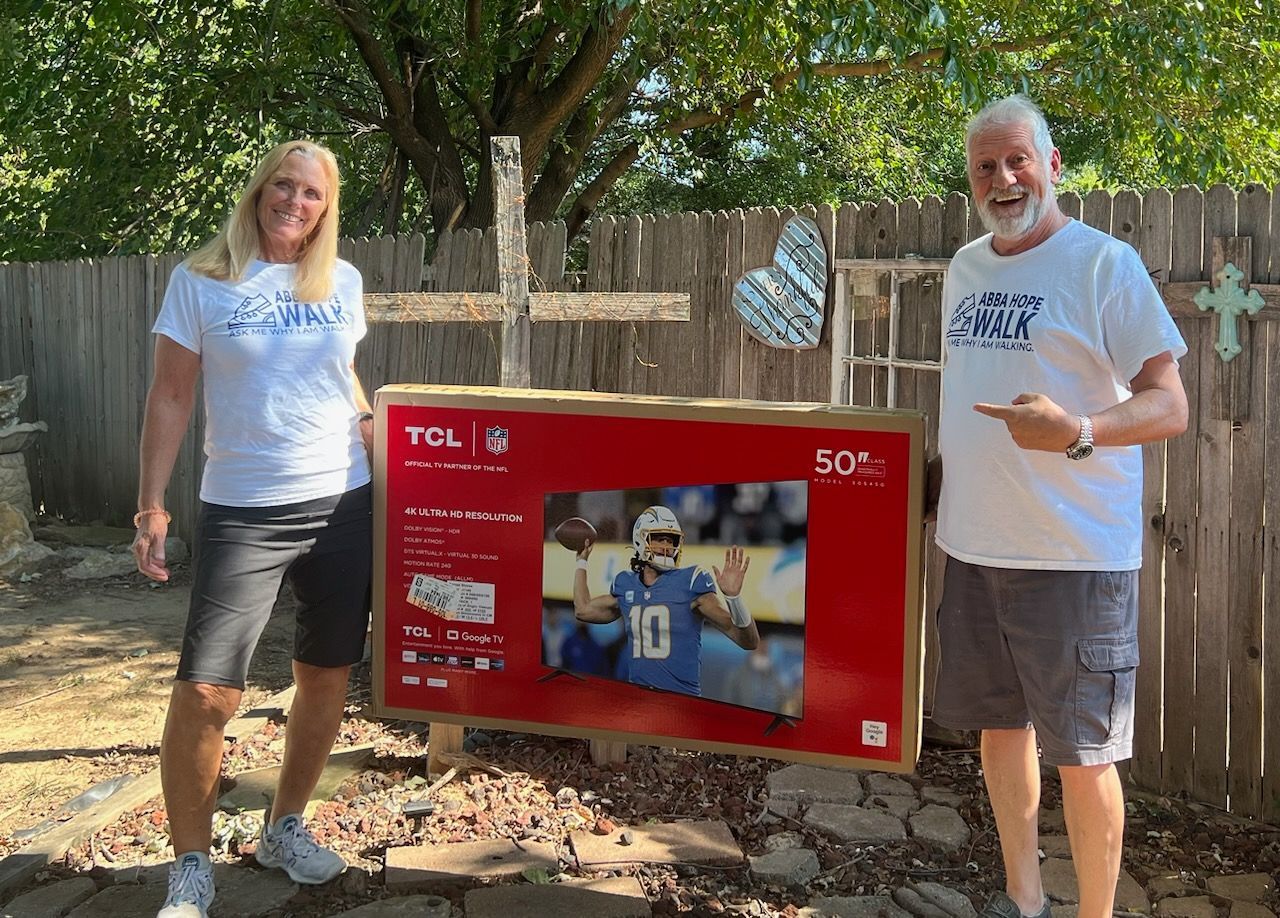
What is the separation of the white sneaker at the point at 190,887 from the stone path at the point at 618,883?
209 millimetres

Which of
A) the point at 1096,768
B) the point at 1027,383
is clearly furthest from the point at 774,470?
the point at 1096,768

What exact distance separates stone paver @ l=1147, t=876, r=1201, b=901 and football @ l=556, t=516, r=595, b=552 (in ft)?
6.67

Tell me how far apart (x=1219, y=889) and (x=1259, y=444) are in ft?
4.68

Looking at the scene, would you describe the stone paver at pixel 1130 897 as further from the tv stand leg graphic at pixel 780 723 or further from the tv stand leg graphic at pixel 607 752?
the tv stand leg graphic at pixel 607 752

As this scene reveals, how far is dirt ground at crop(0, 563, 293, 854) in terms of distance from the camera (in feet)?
15.1

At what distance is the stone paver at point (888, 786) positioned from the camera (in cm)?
423

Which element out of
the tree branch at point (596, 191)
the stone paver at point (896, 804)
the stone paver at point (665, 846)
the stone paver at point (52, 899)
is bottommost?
the stone paver at point (52, 899)

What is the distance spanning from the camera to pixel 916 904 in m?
3.39

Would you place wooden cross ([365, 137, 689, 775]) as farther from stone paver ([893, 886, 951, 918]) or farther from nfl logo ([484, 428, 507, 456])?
stone paver ([893, 886, 951, 918])

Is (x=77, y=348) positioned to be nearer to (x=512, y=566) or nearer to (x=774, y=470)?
(x=512, y=566)

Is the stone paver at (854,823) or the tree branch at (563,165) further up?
the tree branch at (563,165)

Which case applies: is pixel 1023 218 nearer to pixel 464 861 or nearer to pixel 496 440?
pixel 496 440

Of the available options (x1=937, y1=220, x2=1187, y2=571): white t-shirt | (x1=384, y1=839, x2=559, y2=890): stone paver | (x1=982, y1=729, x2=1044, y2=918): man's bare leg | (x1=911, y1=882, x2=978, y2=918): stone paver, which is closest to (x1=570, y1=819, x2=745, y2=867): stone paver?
(x1=384, y1=839, x2=559, y2=890): stone paver

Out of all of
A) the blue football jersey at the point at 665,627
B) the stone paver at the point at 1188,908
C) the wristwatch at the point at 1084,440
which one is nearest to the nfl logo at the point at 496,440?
the blue football jersey at the point at 665,627
